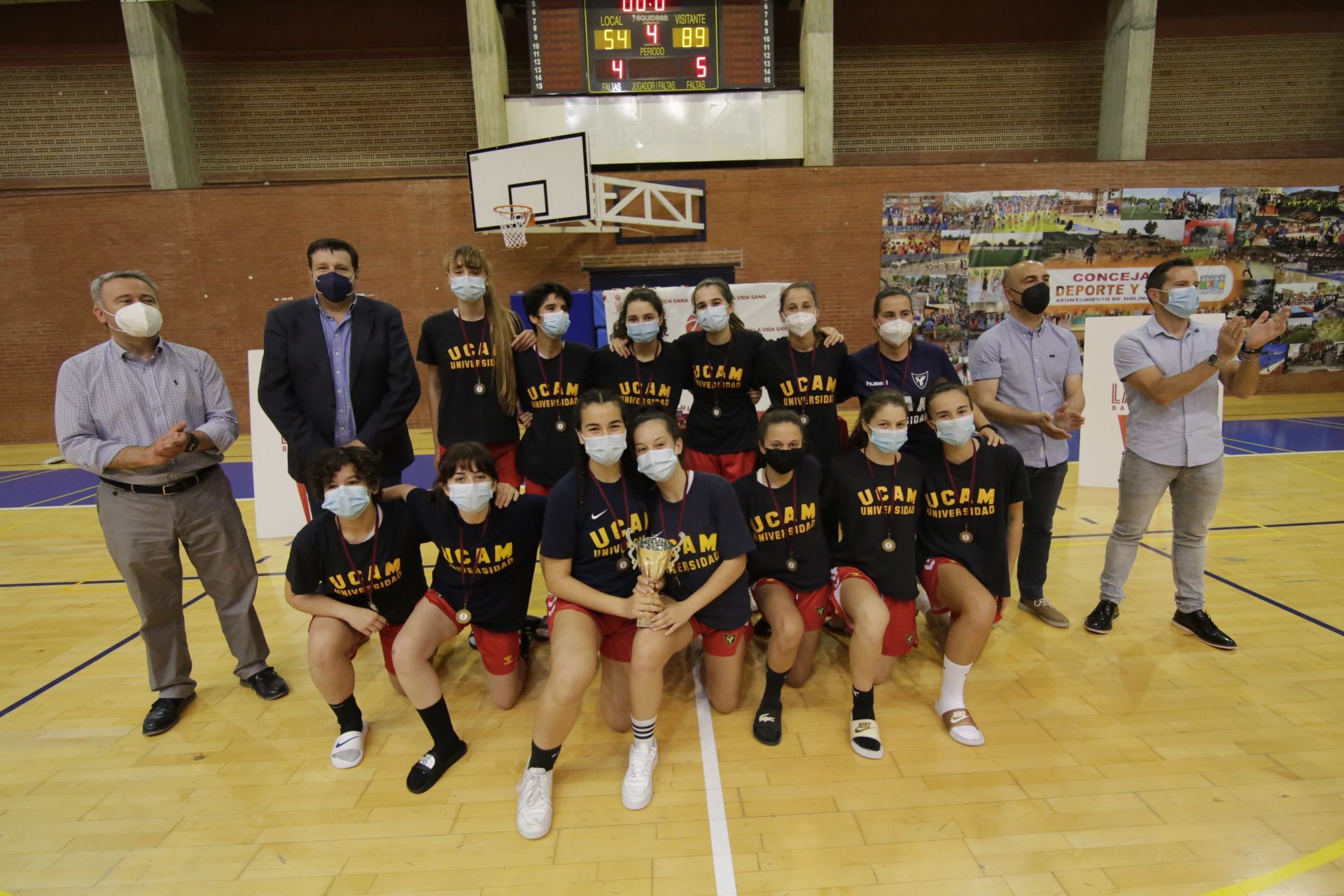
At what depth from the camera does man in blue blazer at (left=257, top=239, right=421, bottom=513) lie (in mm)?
3012

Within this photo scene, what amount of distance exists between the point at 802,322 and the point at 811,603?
144 cm

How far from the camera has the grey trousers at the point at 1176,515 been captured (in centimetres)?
336

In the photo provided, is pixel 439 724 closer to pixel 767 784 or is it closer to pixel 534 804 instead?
pixel 534 804

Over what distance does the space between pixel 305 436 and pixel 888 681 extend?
119 inches

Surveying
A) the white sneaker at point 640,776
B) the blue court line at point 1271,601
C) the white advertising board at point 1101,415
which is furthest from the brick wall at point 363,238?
the white sneaker at point 640,776

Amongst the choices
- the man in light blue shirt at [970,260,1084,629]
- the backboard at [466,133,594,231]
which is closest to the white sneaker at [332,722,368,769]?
the man in light blue shirt at [970,260,1084,629]

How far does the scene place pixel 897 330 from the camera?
10.9 ft

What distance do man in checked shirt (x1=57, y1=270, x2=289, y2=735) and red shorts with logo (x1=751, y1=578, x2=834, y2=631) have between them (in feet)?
8.45

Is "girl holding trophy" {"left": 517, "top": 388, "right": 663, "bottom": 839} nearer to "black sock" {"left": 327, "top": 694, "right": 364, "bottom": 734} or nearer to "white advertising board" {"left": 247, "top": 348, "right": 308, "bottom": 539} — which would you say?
"black sock" {"left": 327, "top": 694, "right": 364, "bottom": 734}

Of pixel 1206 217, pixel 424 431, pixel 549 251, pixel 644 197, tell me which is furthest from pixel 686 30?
pixel 1206 217

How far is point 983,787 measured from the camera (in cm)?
246

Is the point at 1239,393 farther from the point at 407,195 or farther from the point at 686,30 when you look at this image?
the point at 407,195

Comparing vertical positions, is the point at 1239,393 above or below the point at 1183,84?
below

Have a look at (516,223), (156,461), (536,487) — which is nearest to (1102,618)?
(536,487)
